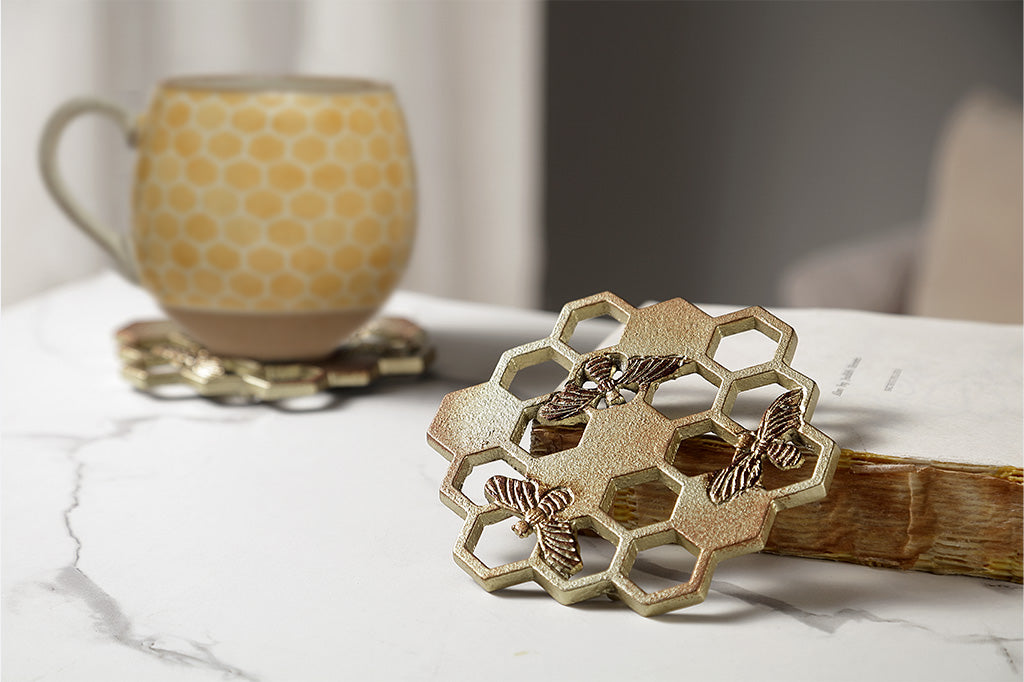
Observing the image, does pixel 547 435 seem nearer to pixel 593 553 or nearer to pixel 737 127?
pixel 593 553

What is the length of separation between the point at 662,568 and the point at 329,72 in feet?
3.38

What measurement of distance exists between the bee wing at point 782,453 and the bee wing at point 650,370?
0.05m

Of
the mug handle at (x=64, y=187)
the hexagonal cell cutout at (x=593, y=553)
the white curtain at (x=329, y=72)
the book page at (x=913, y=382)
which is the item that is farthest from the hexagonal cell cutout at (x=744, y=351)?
the white curtain at (x=329, y=72)

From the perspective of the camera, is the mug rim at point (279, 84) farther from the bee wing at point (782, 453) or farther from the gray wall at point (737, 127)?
the gray wall at point (737, 127)

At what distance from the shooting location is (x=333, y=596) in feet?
1.32

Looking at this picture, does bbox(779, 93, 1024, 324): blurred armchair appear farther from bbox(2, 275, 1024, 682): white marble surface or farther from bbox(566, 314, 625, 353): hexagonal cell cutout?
bbox(2, 275, 1024, 682): white marble surface

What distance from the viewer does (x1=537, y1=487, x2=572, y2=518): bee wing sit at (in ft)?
1.30

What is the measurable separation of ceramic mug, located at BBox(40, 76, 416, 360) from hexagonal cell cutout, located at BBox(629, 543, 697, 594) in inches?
10.9

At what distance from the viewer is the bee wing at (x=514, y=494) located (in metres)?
0.40

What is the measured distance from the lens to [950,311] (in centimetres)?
157

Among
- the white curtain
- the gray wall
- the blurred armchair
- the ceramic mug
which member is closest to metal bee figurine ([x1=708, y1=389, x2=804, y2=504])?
the ceramic mug

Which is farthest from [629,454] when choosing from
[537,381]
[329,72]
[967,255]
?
[967,255]

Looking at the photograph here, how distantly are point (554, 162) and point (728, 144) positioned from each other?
0.36m

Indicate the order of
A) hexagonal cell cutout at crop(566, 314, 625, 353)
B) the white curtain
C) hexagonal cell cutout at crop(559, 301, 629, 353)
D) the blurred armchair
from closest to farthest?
hexagonal cell cutout at crop(559, 301, 629, 353)
hexagonal cell cutout at crop(566, 314, 625, 353)
the white curtain
the blurred armchair
